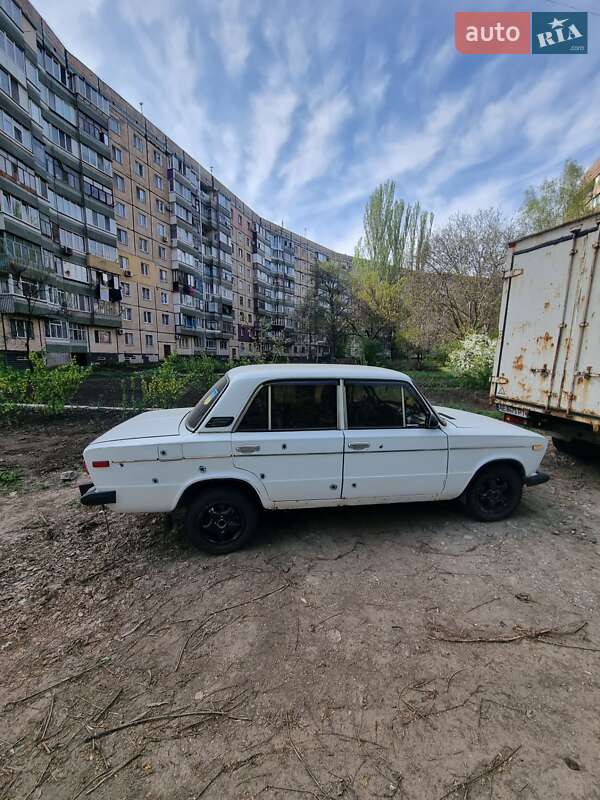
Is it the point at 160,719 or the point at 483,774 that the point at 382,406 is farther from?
the point at 160,719

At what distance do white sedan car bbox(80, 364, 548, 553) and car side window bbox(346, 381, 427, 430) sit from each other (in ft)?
0.04

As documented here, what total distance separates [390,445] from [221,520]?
74.3 inches

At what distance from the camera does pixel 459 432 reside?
3777 mm

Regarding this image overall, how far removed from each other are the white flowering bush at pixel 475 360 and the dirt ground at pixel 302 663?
1156cm

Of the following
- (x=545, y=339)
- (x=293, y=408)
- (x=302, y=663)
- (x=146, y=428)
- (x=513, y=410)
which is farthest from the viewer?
(x=513, y=410)

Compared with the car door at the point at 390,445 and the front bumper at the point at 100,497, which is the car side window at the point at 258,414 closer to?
the car door at the point at 390,445

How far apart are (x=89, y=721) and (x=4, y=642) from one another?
104cm

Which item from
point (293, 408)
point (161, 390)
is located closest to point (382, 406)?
point (293, 408)

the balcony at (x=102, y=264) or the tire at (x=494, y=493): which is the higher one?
the balcony at (x=102, y=264)

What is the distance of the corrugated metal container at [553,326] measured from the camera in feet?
15.3

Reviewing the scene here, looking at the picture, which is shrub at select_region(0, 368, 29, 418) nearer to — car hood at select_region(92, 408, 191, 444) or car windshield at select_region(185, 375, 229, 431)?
car hood at select_region(92, 408, 191, 444)

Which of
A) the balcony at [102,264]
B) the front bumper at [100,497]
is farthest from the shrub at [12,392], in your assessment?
the balcony at [102,264]

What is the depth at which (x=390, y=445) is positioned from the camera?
356 centimetres

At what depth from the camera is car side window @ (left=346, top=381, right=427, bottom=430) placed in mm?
3604
